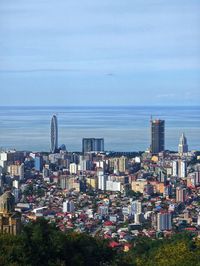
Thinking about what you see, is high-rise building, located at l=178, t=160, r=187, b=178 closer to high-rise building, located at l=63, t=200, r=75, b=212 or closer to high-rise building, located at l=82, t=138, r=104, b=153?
high-rise building, located at l=63, t=200, r=75, b=212

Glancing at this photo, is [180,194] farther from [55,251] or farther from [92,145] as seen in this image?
[92,145]

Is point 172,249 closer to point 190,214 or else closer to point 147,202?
point 190,214

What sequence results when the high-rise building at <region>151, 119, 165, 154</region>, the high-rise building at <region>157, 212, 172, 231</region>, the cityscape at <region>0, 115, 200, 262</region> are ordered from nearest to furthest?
the cityscape at <region>0, 115, 200, 262</region> → the high-rise building at <region>157, 212, 172, 231</region> → the high-rise building at <region>151, 119, 165, 154</region>

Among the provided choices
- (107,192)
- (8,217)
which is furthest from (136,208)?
(8,217)

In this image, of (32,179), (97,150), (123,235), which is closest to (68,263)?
(123,235)

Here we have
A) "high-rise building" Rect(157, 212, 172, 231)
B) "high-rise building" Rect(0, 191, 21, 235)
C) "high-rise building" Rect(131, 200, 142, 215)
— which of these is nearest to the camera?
"high-rise building" Rect(0, 191, 21, 235)

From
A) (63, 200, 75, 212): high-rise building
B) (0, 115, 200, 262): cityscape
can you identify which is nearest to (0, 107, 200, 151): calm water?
(0, 115, 200, 262): cityscape
